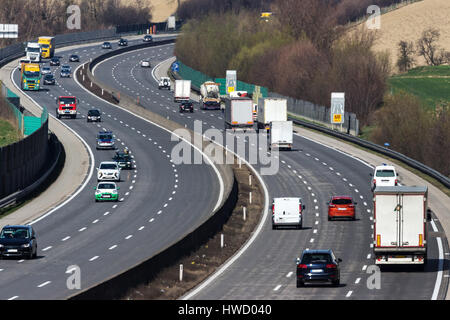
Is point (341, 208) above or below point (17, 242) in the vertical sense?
below

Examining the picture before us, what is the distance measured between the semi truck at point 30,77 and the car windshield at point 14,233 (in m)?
85.3

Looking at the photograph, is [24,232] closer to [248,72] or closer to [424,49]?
[248,72]

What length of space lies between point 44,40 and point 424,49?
6421 centimetres

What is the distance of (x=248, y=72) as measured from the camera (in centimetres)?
15100

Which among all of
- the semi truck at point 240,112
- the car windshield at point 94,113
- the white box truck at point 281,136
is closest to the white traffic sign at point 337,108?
the semi truck at point 240,112

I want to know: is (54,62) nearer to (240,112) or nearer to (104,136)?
(240,112)

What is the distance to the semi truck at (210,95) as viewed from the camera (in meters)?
122

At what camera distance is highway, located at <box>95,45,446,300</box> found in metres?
39.7

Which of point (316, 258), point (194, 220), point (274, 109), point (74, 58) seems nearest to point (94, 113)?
point (274, 109)

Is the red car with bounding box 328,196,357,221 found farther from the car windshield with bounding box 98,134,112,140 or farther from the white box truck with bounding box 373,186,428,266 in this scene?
the car windshield with bounding box 98,134,112,140

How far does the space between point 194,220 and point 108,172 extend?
56.3ft

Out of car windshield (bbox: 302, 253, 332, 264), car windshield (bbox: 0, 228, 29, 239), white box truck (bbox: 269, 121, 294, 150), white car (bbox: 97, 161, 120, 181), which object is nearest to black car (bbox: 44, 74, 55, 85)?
white box truck (bbox: 269, 121, 294, 150)

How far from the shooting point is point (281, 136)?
90.9m
